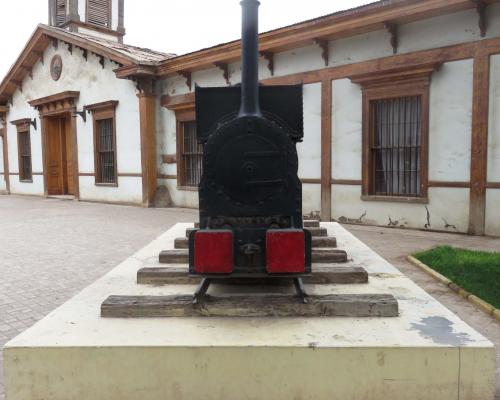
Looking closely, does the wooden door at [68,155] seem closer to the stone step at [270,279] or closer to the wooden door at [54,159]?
the wooden door at [54,159]

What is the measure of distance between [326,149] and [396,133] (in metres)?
1.42

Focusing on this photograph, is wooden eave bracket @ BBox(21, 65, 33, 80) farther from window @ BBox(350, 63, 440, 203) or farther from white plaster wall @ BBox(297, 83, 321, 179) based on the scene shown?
window @ BBox(350, 63, 440, 203)

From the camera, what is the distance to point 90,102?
13953 millimetres

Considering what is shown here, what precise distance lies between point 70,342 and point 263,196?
1.17 metres

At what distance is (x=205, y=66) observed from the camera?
36.5 ft

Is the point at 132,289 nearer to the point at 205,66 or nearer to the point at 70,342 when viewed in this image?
the point at 70,342

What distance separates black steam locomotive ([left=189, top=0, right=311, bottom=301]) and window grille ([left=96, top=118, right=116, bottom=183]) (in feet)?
38.9

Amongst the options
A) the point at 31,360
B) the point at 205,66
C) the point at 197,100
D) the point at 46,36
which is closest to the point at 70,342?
the point at 31,360

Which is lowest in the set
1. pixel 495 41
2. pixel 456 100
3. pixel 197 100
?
pixel 197 100

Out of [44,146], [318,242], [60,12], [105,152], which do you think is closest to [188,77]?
[105,152]

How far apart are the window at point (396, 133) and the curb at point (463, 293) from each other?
3.07m

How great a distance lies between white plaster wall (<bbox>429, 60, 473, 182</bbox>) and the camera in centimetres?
722

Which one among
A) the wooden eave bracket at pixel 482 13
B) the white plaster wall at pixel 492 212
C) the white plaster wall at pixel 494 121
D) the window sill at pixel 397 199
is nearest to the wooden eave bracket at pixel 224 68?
the window sill at pixel 397 199

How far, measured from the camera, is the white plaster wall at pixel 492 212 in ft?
23.0
